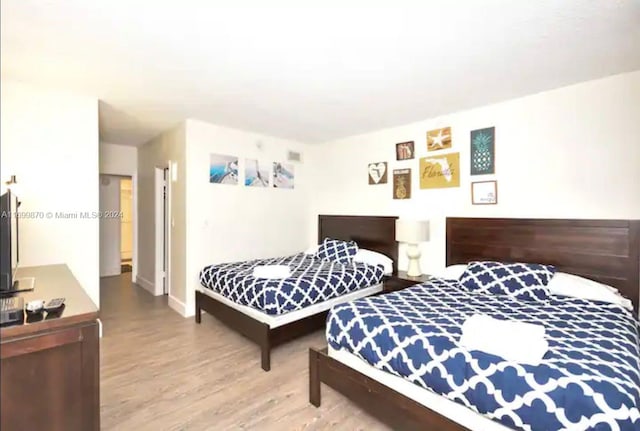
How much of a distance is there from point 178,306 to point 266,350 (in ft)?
5.81

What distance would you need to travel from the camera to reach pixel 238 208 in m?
3.92

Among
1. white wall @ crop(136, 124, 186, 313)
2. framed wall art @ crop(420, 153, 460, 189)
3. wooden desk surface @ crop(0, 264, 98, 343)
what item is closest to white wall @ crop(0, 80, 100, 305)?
wooden desk surface @ crop(0, 264, 98, 343)

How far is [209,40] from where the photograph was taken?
73.9 inches

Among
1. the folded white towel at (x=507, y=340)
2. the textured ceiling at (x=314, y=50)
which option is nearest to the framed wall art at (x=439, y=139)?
the textured ceiling at (x=314, y=50)

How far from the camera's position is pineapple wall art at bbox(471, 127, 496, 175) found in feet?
9.86

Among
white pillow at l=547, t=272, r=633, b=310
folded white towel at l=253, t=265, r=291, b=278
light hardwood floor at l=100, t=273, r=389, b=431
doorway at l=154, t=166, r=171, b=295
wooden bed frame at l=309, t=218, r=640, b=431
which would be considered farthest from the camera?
doorway at l=154, t=166, r=171, b=295

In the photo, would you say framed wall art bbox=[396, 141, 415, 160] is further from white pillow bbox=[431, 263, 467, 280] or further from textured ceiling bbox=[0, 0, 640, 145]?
white pillow bbox=[431, 263, 467, 280]

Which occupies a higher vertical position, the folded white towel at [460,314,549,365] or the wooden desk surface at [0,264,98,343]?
the wooden desk surface at [0,264,98,343]

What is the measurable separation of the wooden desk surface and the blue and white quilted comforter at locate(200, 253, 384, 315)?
1202mm

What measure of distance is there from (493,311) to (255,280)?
5.92 feet

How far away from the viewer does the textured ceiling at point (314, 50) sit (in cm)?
161

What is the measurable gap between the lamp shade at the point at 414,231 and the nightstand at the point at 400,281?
38cm

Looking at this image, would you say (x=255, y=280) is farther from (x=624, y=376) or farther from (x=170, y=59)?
(x=624, y=376)

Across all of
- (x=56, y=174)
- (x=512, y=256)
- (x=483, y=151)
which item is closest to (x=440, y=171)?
(x=483, y=151)
